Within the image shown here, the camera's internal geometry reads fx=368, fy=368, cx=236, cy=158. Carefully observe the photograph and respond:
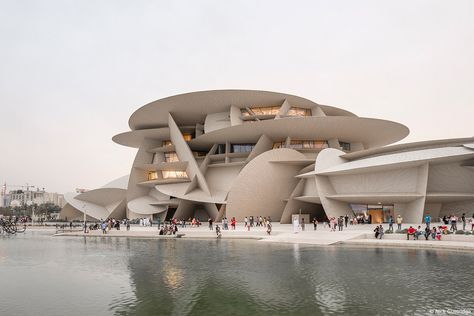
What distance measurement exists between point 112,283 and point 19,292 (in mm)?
2612

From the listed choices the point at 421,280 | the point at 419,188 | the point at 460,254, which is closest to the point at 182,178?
the point at 419,188

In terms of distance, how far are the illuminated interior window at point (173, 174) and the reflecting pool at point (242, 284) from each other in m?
34.6

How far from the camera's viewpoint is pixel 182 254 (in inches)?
744

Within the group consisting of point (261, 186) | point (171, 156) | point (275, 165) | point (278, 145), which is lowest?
point (261, 186)

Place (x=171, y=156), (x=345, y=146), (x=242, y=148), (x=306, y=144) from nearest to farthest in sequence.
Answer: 1. (x=306, y=144)
2. (x=242, y=148)
3. (x=345, y=146)
4. (x=171, y=156)

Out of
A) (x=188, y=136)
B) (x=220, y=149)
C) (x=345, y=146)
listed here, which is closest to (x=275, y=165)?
(x=220, y=149)

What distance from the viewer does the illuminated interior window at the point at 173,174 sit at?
174ft

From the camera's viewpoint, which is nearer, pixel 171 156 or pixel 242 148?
pixel 242 148

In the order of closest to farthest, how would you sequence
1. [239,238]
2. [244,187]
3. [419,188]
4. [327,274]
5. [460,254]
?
[327,274] → [460,254] → [239,238] → [419,188] → [244,187]

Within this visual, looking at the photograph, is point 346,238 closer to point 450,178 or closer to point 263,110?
point 450,178

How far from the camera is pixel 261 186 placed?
41.9 metres

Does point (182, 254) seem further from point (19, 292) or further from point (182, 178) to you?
point (182, 178)

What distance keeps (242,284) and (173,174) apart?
4368cm

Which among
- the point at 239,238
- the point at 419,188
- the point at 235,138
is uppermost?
the point at 235,138
